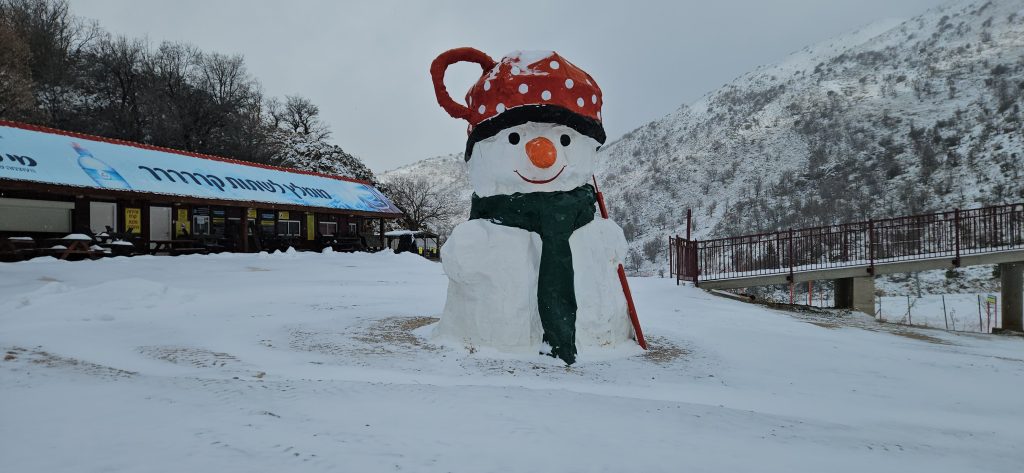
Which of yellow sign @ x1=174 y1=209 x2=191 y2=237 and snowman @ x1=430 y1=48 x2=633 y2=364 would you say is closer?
snowman @ x1=430 y1=48 x2=633 y2=364

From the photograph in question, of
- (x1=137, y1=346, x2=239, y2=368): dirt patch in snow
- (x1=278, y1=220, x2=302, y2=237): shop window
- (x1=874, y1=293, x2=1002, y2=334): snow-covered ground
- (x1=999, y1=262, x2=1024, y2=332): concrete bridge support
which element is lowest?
(x1=874, y1=293, x2=1002, y2=334): snow-covered ground

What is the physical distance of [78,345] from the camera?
435 centimetres

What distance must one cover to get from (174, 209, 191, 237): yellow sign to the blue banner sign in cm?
185

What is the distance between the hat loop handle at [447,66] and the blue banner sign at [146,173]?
1241cm

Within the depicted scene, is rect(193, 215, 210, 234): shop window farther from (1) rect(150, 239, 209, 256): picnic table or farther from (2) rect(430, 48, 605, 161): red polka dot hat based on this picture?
(2) rect(430, 48, 605, 161): red polka dot hat

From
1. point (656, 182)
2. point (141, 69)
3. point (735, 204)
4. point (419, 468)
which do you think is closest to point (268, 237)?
point (419, 468)

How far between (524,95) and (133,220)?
15957mm

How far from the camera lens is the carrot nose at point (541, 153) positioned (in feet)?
15.8

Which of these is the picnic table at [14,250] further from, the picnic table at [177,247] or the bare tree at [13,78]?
the bare tree at [13,78]

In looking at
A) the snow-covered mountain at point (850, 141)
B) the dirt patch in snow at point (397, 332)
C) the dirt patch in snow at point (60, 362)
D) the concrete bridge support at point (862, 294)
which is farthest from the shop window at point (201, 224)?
the snow-covered mountain at point (850, 141)

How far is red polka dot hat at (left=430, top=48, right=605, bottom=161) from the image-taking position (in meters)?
4.89

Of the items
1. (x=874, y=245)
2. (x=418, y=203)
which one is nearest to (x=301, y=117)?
(x=418, y=203)

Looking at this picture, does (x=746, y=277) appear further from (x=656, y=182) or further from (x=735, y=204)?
(x=656, y=182)

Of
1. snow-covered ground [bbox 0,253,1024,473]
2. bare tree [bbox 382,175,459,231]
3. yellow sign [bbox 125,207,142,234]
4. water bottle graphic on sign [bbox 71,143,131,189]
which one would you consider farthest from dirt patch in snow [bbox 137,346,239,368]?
bare tree [bbox 382,175,459,231]
